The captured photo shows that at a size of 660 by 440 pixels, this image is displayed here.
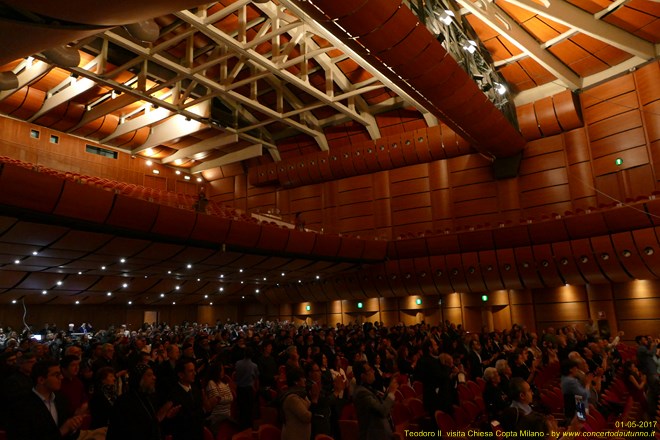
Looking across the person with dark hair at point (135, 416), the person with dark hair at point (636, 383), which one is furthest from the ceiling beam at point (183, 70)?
the person with dark hair at point (636, 383)

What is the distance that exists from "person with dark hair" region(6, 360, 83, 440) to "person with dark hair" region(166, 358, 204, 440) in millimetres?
694

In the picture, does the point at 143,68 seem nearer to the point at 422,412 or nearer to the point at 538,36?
the point at 538,36

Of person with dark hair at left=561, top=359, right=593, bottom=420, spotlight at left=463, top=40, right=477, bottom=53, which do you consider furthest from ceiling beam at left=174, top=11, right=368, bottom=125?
person with dark hair at left=561, top=359, right=593, bottom=420

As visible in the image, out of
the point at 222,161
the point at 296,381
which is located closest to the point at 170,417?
the point at 296,381

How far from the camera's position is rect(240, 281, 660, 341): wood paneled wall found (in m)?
12.9

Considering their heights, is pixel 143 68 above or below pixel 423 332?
above

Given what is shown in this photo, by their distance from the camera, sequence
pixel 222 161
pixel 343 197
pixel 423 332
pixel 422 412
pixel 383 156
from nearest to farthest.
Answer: pixel 422 412 < pixel 423 332 < pixel 383 156 < pixel 343 197 < pixel 222 161

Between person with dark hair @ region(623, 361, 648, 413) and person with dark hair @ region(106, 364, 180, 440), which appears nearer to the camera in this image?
person with dark hair @ region(106, 364, 180, 440)

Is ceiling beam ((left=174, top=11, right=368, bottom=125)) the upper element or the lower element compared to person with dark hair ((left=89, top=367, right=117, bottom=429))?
upper

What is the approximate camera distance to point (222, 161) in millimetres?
21484

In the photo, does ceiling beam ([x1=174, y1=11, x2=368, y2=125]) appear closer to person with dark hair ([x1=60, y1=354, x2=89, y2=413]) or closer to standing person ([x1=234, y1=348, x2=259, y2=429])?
standing person ([x1=234, y1=348, x2=259, y2=429])

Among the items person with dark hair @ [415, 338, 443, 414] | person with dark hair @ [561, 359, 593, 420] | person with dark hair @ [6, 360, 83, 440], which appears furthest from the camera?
person with dark hair @ [415, 338, 443, 414]

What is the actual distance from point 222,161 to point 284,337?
13723 millimetres

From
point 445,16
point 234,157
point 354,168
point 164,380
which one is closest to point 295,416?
point 164,380
